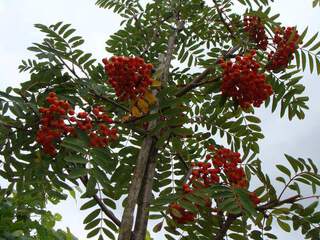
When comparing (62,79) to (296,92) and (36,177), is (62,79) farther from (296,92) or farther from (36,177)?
(296,92)

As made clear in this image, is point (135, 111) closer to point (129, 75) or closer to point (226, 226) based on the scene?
point (129, 75)

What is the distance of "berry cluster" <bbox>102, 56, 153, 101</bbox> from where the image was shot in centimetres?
235

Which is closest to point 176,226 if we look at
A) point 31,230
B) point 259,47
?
point 259,47

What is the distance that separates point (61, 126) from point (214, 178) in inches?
34.3

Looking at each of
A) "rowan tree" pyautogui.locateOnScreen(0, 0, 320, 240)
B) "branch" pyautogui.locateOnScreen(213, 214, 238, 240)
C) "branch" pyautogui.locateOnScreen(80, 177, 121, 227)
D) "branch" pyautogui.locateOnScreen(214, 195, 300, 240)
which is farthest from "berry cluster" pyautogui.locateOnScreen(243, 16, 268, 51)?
"branch" pyautogui.locateOnScreen(80, 177, 121, 227)

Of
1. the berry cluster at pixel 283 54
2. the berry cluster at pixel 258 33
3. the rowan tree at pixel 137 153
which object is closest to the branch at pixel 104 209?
the rowan tree at pixel 137 153

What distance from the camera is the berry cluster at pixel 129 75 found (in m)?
2.35

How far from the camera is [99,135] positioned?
2.50m

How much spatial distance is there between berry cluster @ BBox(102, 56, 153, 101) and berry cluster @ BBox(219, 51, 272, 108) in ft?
1.38

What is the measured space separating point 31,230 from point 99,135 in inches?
111

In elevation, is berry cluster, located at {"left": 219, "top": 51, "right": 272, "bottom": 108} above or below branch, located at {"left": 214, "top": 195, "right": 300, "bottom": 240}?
above

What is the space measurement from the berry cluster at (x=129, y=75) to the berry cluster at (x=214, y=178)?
0.55 metres

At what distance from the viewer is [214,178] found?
99.2 inches

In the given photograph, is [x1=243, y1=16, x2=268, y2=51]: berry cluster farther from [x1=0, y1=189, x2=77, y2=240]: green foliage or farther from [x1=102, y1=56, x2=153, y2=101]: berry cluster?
[x1=0, y1=189, x2=77, y2=240]: green foliage
